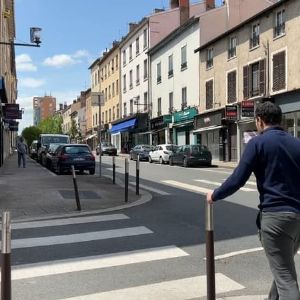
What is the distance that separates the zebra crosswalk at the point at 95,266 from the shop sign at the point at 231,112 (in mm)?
23752

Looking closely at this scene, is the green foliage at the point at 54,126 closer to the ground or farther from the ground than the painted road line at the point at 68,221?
farther from the ground

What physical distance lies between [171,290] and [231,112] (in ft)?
90.6

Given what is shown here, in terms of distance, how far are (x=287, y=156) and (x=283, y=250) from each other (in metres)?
0.68

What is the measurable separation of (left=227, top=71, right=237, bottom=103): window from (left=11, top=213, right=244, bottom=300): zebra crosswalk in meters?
25.5

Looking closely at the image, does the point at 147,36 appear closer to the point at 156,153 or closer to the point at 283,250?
the point at 156,153

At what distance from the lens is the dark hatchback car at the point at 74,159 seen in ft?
77.7

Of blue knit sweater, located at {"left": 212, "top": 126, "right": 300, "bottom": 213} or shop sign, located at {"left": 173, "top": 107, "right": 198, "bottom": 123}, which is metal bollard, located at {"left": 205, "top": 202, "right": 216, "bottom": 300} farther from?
shop sign, located at {"left": 173, "top": 107, "right": 198, "bottom": 123}

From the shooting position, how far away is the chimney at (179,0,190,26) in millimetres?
51250

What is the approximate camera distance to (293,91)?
26875mm

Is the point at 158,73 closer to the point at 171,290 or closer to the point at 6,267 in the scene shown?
the point at 171,290

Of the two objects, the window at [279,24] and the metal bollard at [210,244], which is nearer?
the metal bollard at [210,244]

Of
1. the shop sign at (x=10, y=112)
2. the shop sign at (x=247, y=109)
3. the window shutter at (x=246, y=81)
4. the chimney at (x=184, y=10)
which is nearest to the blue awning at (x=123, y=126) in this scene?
the chimney at (x=184, y=10)

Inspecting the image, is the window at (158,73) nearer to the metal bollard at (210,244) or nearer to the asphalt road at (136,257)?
the asphalt road at (136,257)

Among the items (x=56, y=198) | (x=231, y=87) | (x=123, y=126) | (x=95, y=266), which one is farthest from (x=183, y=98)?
(x=95, y=266)
